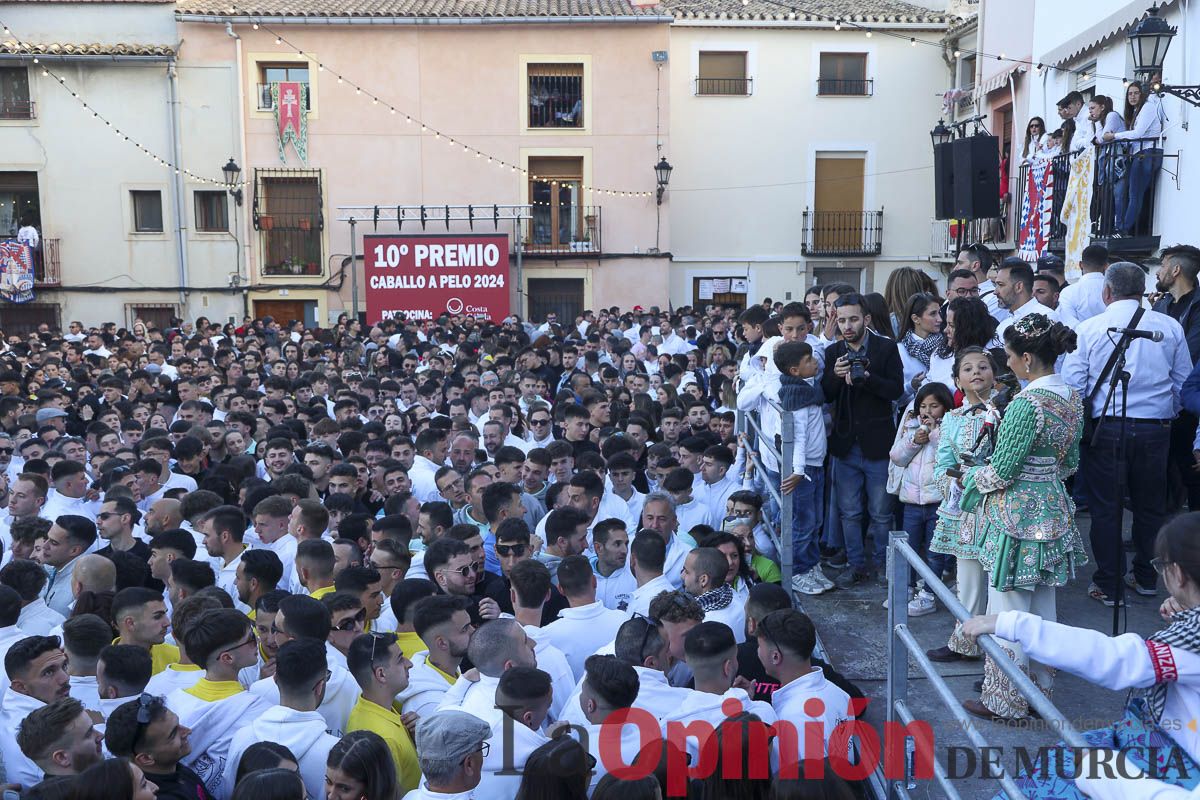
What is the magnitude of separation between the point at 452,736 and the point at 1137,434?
3.88 m

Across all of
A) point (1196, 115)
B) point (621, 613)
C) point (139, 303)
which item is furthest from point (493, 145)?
point (621, 613)

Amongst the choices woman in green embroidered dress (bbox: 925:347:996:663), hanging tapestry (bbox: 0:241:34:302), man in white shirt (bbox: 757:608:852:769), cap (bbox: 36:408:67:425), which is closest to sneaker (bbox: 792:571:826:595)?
woman in green embroidered dress (bbox: 925:347:996:663)

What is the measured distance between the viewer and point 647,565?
476 centimetres

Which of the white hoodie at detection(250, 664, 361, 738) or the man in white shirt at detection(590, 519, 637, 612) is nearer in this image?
the white hoodie at detection(250, 664, 361, 738)

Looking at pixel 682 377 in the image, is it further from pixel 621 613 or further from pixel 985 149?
pixel 621 613

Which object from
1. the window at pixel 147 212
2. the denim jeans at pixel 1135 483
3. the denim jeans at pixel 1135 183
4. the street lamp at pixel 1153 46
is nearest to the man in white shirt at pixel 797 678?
the denim jeans at pixel 1135 483

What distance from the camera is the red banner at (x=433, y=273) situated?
20844mm

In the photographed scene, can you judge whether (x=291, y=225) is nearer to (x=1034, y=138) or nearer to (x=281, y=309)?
(x=281, y=309)

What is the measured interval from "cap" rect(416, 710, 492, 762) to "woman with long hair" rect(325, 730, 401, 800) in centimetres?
13

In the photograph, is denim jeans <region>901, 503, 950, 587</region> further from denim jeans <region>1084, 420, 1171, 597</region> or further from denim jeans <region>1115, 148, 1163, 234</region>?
denim jeans <region>1115, 148, 1163, 234</region>

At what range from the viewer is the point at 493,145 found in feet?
71.1

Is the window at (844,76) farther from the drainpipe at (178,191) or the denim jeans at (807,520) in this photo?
the denim jeans at (807,520)

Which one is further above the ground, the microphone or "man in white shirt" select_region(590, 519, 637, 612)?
the microphone

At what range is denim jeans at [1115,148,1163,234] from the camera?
9359mm
